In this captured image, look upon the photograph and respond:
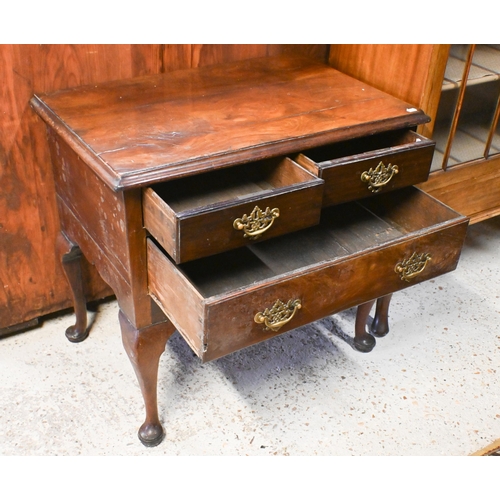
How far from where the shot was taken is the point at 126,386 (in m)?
1.77

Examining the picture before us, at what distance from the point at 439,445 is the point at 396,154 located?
0.70 meters

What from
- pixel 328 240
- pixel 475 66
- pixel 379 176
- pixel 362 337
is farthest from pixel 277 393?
pixel 475 66

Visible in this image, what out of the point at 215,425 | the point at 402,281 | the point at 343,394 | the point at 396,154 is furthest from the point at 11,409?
the point at 396,154

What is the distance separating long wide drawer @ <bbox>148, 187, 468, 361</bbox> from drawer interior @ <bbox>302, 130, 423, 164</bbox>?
127 millimetres

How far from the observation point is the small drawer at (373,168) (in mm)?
1407

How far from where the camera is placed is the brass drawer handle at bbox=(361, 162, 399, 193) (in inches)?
57.7

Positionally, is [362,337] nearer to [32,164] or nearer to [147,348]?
[147,348]

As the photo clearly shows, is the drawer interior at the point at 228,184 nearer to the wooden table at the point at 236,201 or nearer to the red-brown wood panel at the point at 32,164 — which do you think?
the wooden table at the point at 236,201

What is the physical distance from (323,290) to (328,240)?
33 centimetres

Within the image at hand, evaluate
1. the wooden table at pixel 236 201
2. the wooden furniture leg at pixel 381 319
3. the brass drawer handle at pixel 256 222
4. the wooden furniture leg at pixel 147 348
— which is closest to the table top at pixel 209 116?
the wooden table at pixel 236 201

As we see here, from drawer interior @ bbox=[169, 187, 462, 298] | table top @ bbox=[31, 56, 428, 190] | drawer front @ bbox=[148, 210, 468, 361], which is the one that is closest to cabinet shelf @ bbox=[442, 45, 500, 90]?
table top @ bbox=[31, 56, 428, 190]

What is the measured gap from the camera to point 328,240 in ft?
5.46

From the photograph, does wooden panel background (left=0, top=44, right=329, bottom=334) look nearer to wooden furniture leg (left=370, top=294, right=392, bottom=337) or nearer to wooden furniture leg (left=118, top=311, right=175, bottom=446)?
wooden furniture leg (left=118, top=311, right=175, bottom=446)

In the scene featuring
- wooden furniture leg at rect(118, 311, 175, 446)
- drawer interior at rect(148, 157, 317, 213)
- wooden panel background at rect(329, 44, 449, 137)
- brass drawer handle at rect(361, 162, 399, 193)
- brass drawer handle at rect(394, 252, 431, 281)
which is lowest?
wooden furniture leg at rect(118, 311, 175, 446)
